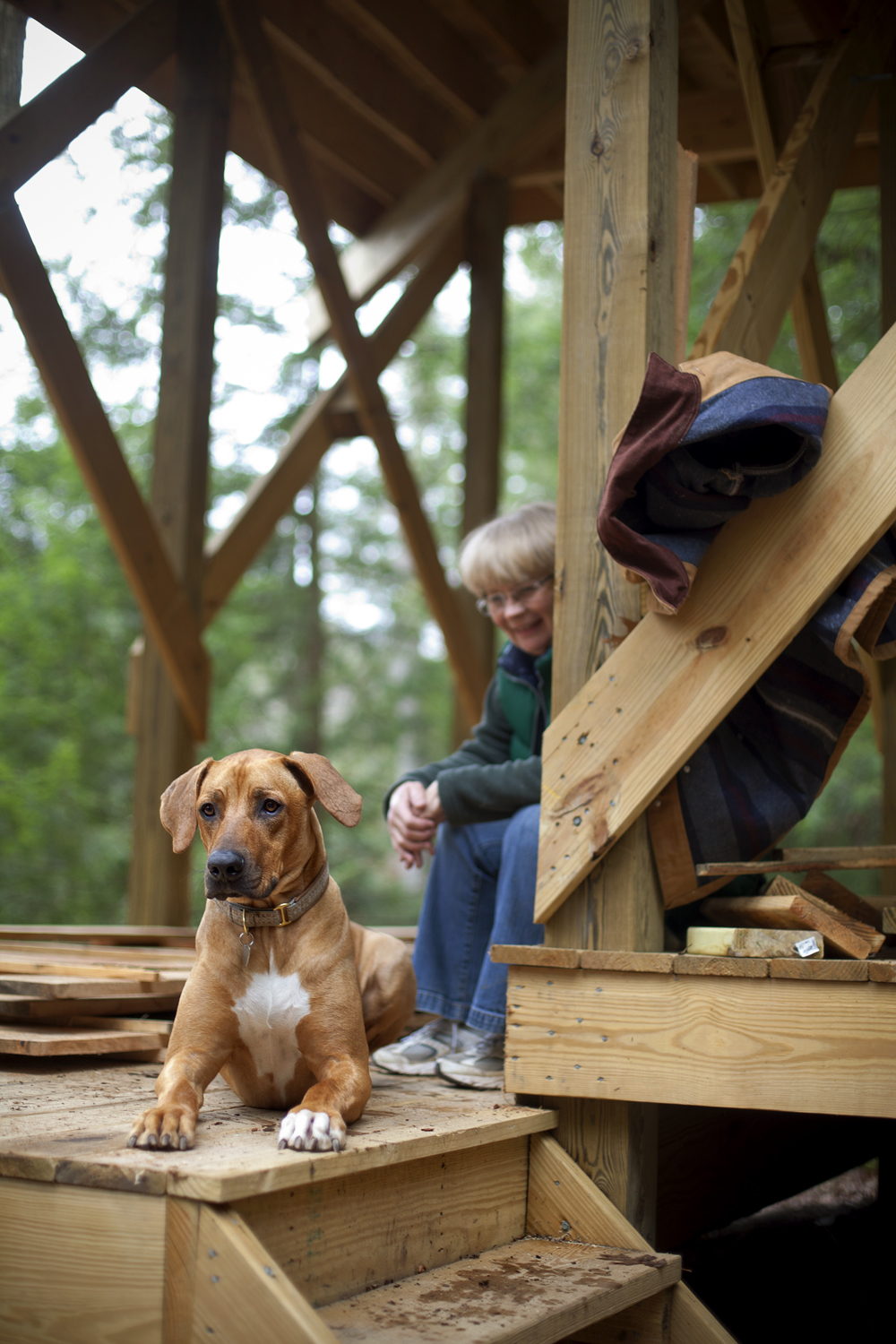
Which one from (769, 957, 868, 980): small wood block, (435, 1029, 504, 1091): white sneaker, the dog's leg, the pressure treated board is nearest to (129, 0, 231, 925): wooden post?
the pressure treated board

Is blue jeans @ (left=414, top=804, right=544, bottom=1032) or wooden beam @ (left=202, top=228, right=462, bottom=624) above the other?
wooden beam @ (left=202, top=228, right=462, bottom=624)

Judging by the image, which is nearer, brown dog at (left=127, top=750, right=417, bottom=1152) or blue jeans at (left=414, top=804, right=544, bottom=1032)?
brown dog at (left=127, top=750, right=417, bottom=1152)

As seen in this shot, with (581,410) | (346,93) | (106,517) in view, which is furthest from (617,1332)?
(346,93)

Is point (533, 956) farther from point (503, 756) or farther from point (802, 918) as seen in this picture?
point (503, 756)

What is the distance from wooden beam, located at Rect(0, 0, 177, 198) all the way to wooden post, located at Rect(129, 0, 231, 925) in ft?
0.82

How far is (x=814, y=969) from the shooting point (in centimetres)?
231

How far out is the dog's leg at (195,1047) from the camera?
2061 mm

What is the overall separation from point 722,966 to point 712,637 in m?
0.68

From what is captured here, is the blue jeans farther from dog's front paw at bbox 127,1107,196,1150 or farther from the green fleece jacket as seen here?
dog's front paw at bbox 127,1107,196,1150

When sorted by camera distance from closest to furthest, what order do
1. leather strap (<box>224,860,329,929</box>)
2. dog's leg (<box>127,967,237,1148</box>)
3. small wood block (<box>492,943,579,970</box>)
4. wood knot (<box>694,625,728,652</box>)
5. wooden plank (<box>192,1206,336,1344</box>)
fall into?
wooden plank (<box>192,1206,336,1344</box>) < dog's leg (<box>127,967,237,1148</box>) < leather strap (<box>224,860,329,929</box>) < wood knot (<box>694,625,728,652</box>) < small wood block (<box>492,943,579,970</box>)

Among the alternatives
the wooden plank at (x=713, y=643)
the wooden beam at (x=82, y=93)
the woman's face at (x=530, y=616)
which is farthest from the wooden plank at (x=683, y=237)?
the wooden beam at (x=82, y=93)

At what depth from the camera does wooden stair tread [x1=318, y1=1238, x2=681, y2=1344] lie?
189cm

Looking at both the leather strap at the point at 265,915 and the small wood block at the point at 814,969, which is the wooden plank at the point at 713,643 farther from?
the leather strap at the point at 265,915

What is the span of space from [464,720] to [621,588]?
3774mm
